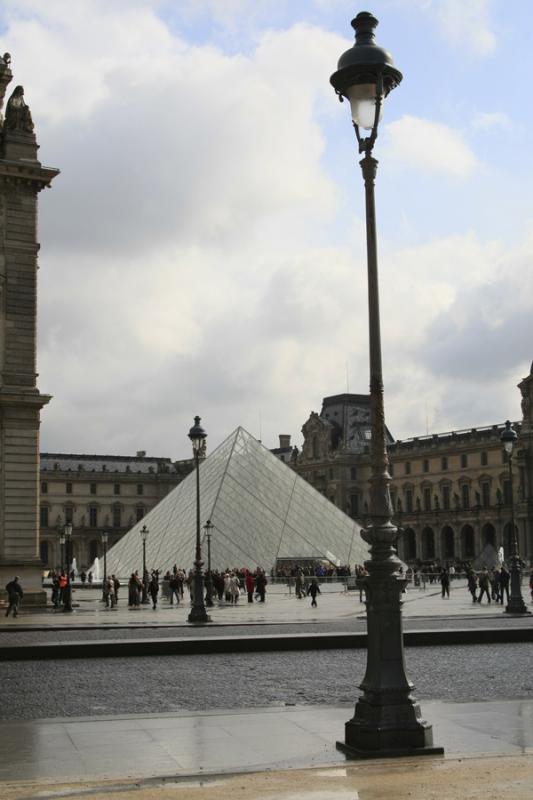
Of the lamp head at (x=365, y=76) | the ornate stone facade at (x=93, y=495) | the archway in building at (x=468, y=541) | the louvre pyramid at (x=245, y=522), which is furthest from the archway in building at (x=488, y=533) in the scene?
the lamp head at (x=365, y=76)

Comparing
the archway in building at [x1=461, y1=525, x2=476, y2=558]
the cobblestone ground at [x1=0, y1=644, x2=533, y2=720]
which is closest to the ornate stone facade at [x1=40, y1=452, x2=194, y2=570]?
the archway in building at [x1=461, y1=525, x2=476, y2=558]

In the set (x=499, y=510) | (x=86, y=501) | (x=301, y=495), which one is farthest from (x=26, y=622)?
(x=86, y=501)

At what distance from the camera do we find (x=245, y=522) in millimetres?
60375

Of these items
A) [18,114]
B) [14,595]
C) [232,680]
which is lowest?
[232,680]

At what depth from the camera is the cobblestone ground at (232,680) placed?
11.8 m

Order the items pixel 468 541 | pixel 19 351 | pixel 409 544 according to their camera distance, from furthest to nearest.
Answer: pixel 409 544, pixel 468 541, pixel 19 351

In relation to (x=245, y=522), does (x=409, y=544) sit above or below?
above

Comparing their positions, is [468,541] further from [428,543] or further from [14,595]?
[14,595]

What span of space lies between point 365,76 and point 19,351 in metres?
23.8

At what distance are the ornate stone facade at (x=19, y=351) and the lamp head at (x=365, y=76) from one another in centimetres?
2296

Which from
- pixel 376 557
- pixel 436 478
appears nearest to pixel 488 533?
pixel 436 478

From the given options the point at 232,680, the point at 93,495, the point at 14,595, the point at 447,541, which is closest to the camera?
the point at 232,680

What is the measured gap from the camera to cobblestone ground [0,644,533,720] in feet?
38.8

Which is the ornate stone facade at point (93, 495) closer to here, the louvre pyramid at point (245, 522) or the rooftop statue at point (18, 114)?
the louvre pyramid at point (245, 522)
